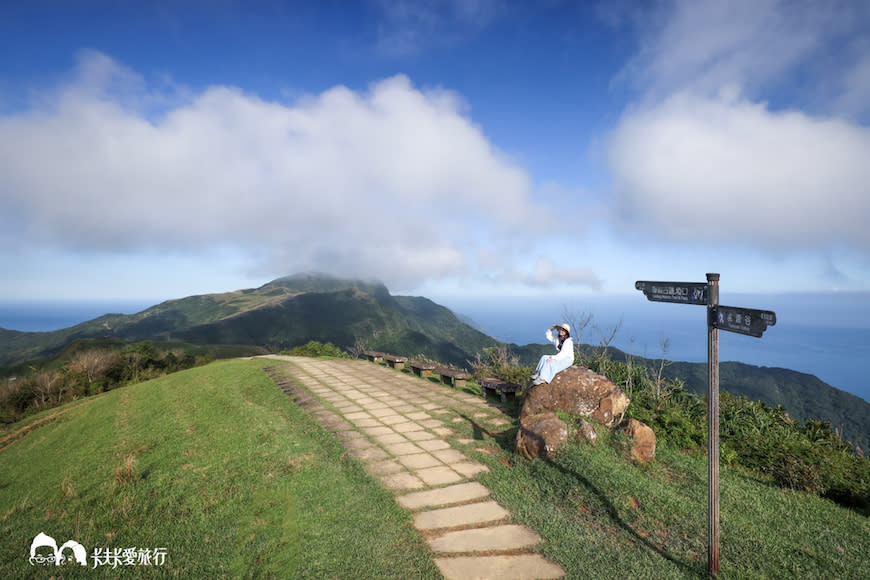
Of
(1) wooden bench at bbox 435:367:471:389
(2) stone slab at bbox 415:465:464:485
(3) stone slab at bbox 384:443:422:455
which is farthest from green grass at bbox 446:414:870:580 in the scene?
(1) wooden bench at bbox 435:367:471:389

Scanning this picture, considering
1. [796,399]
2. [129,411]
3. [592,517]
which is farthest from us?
[796,399]

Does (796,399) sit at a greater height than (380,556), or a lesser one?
lesser

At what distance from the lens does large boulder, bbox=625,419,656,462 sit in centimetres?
492

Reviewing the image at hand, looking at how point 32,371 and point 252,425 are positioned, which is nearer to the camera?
point 252,425

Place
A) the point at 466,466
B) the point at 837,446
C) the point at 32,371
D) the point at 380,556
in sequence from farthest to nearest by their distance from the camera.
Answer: the point at 32,371 → the point at 837,446 → the point at 466,466 → the point at 380,556

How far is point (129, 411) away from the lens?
843cm

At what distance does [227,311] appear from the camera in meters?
144

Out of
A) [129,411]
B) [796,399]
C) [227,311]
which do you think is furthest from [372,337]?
[129,411]

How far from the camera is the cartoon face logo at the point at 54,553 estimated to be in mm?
3273

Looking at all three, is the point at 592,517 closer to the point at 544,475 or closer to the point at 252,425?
the point at 544,475

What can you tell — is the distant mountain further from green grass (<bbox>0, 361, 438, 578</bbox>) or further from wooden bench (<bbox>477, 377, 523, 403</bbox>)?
green grass (<bbox>0, 361, 438, 578</bbox>)

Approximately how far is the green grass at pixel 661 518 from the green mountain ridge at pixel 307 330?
57.7 meters

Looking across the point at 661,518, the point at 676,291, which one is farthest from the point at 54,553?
the point at 676,291

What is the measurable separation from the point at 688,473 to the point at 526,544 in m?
2.58
